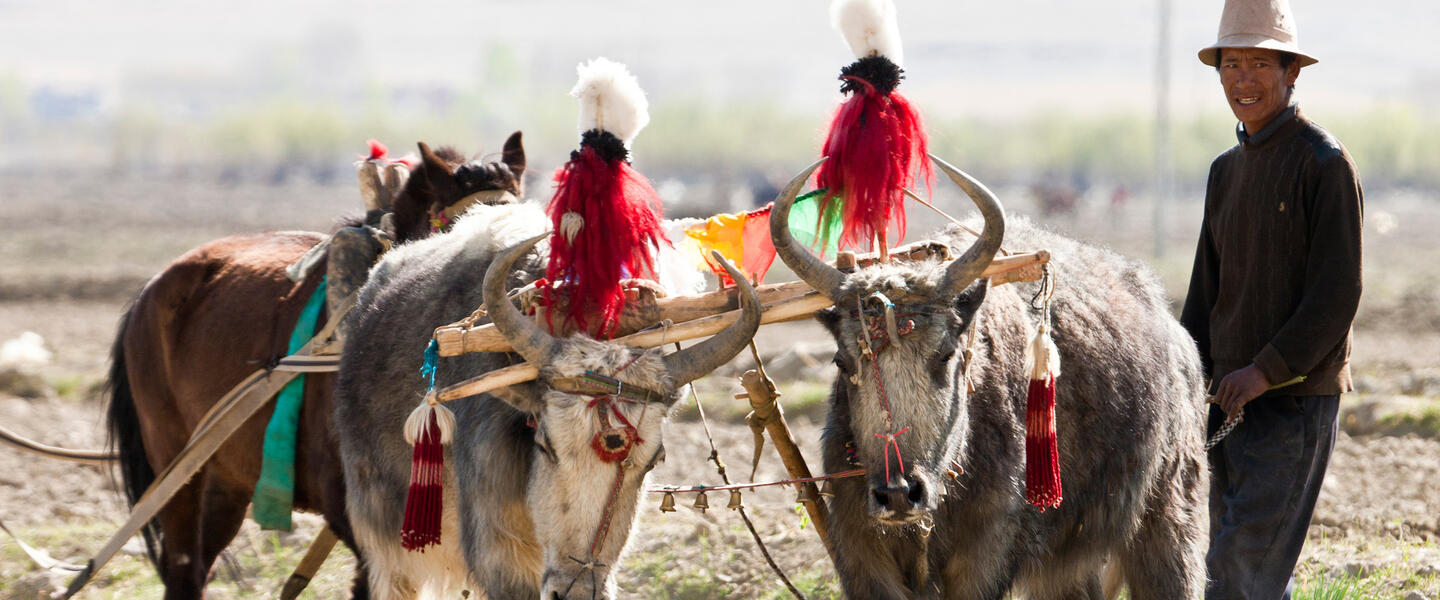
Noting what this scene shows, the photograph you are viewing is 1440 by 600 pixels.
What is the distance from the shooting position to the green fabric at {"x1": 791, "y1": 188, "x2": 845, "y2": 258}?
4770mm

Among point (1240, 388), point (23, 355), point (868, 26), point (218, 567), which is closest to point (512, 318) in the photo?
point (868, 26)

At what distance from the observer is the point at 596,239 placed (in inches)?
167

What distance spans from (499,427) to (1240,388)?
7.94ft

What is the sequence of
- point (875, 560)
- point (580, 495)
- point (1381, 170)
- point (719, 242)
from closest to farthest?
1. point (580, 495)
2. point (875, 560)
3. point (719, 242)
4. point (1381, 170)

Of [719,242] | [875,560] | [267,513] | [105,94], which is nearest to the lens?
[875,560]

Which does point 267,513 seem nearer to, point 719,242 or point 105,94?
point 719,242

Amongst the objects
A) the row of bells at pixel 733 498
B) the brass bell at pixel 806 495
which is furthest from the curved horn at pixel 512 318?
the brass bell at pixel 806 495

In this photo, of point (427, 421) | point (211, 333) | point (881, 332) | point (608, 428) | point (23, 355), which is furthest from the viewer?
point (23, 355)

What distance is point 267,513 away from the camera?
5852 mm

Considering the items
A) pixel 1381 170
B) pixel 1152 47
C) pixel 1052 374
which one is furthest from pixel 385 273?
pixel 1152 47

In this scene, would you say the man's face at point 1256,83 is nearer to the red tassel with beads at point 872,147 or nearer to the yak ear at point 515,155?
the red tassel with beads at point 872,147

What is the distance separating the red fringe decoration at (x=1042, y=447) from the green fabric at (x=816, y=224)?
2.79 feet

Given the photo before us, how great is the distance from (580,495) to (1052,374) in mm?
1468

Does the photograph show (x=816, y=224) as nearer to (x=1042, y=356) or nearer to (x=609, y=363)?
(x=1042, y=356)
